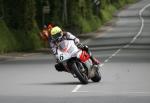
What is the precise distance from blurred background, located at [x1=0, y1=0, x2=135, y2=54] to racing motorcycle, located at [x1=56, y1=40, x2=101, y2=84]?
23796 millimetres

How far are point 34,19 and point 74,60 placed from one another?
33.8m

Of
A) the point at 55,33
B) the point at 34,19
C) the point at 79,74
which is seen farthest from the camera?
the point at 34,19

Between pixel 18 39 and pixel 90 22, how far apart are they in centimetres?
3754

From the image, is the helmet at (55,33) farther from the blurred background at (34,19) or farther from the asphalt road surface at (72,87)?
the blurred background at (34,19)

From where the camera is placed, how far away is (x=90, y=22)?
87.8 meters

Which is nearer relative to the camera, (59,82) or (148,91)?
(148,91)

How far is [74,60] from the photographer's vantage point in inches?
858

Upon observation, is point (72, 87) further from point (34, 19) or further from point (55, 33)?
point (34, 19)

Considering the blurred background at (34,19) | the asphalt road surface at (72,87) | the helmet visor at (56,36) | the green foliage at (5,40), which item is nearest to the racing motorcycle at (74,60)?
the helmet visor at (56,36)

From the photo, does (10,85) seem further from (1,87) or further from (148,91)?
(148,91)

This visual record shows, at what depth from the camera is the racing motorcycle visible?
2158 cm

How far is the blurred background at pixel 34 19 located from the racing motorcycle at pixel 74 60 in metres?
23.8

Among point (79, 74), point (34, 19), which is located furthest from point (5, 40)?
point (79, 74)

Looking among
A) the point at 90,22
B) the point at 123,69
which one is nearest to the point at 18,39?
the point at 123,69
